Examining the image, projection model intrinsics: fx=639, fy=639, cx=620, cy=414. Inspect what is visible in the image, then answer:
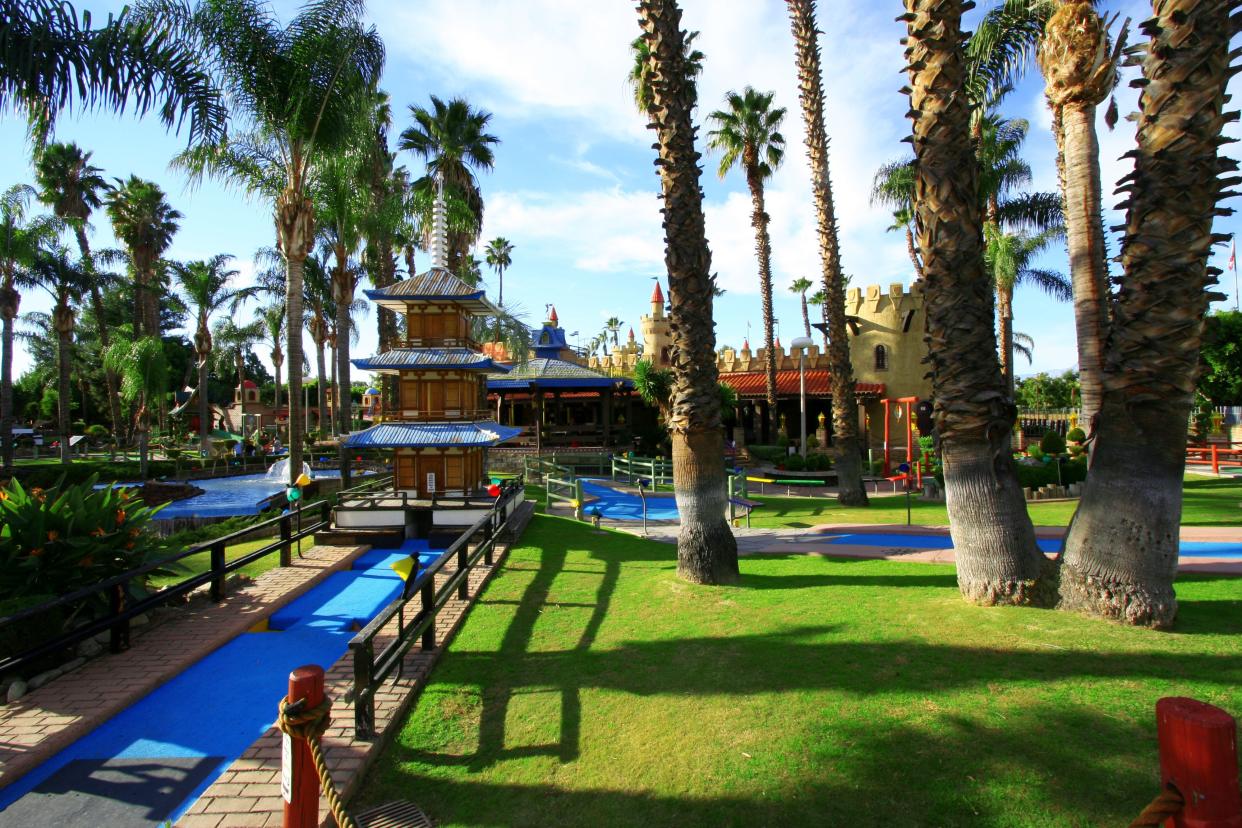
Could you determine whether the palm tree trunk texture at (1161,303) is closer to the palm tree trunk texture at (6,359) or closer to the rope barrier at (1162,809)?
the rope barrier at (1162,809)

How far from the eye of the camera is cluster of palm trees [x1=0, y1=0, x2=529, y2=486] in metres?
9.44

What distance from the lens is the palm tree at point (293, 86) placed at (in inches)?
577

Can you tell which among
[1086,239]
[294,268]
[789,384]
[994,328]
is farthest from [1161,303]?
[789,384]

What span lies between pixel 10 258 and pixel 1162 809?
3777cm

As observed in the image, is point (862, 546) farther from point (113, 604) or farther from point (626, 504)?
point (113, 604)

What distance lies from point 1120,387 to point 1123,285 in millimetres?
943

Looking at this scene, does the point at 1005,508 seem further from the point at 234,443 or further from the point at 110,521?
the point at 234,443

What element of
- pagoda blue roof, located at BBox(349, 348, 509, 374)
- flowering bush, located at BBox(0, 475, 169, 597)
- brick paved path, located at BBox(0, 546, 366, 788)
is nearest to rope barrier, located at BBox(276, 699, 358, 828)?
brick paved path, located at BBox(0, 546, 366, 788)

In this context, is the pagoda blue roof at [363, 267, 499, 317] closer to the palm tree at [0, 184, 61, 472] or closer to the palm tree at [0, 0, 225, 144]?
the palm tree at [0, 0, 225, 144]

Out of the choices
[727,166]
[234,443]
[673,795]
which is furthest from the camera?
[234,443]

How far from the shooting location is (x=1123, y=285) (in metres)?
5.83

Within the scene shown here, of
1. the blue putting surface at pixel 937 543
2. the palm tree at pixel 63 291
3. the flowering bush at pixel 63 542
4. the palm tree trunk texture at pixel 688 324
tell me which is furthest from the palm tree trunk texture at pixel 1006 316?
the palm tree at pixel 63 291

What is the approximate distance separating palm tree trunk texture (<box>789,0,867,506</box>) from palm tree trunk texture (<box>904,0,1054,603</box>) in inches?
438

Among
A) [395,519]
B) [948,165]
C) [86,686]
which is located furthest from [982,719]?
[395,519]
